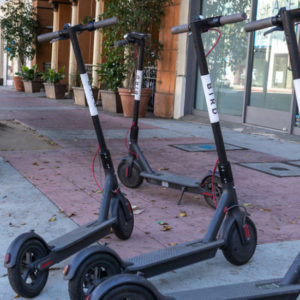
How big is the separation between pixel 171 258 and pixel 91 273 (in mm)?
454

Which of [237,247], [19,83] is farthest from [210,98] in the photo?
[19,83]

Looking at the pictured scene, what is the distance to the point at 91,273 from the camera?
2.65 m

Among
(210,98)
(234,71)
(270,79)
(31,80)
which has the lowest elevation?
(31,80)

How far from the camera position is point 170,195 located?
16.8 feet

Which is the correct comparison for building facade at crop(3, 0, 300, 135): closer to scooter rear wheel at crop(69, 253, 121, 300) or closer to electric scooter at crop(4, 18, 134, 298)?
electric scooter at crop(4, 18, 134, 298)

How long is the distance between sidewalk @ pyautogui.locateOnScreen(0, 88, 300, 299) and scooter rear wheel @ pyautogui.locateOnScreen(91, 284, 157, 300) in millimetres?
657

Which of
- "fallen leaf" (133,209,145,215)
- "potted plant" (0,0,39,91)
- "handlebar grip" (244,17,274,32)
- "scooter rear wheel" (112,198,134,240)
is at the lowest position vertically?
"fallen leaf" (133,209,145,215)

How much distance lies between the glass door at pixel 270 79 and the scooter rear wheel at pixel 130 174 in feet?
16.9

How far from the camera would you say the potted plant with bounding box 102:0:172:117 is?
11.9 metres

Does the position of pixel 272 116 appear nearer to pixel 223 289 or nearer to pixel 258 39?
pixel 258 39

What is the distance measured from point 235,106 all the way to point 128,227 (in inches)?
305

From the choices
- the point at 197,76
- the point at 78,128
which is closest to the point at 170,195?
the point at 78,128

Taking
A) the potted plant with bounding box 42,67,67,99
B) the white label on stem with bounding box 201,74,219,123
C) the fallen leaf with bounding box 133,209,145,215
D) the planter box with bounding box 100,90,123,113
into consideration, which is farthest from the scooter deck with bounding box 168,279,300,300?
the potted plant with bounding box 42,67,67,99

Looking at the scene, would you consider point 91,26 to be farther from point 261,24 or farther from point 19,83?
point 19,83
